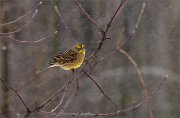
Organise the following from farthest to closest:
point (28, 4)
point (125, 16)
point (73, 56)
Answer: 1. point (125, 16)
2. point (28, 4)
3. point (73, 56)

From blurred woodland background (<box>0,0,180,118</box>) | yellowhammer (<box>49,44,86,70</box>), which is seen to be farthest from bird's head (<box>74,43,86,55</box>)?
blurred woodland background (<box>0,0,180,118</box>)

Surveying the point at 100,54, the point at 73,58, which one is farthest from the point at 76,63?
the point at 100,54

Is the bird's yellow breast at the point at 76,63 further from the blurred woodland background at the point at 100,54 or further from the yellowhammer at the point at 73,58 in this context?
the blurred woodland background at the point at 100,54

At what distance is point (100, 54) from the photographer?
3777 millimetres

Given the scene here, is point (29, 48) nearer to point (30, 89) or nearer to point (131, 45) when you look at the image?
point (30, 89)

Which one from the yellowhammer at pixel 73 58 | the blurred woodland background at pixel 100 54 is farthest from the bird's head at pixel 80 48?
the blurred woodland background at pixel 100 54

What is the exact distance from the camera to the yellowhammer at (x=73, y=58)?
1.48 m

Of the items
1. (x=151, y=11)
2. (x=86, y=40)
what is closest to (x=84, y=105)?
(x=86, y=40)

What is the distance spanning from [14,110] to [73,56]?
2359mm

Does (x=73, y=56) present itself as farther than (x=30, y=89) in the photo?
No

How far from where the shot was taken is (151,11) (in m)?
4.02

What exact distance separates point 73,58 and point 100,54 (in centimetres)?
227

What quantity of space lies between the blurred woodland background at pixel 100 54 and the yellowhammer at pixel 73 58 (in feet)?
6.80

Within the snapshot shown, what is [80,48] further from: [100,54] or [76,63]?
[100,54]
